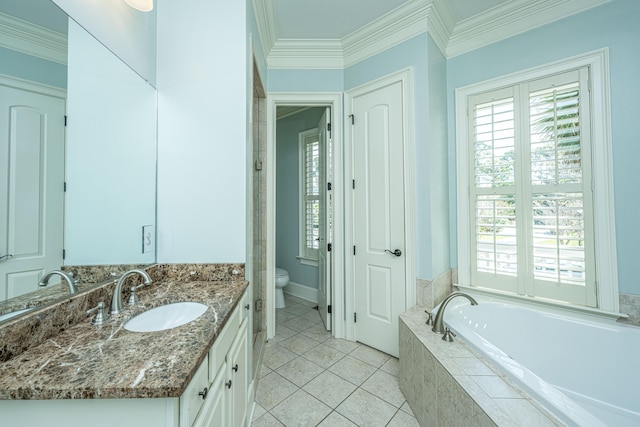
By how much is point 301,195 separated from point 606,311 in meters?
3.03

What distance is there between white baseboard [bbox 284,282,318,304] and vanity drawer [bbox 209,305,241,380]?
90.9 inches

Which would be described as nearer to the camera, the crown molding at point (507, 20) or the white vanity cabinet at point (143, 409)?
the white vanity cabinet at point (143, 409)

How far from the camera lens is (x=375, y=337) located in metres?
2.22

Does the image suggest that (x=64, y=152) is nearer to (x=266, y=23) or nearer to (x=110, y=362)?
(x=110, y=362)

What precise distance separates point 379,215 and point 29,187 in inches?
79.6

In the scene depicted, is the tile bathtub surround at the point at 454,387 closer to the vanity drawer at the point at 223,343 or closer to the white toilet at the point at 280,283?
the vanity drawer at the point at 223,343

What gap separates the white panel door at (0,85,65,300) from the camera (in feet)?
2.39

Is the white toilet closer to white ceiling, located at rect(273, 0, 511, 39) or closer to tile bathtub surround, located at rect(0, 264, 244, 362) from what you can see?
tile bathtub surround, located at rect(0, 264, 244, 362)

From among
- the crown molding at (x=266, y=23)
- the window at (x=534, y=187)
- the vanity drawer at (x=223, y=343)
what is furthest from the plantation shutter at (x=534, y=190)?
the vanity drawer at (x=223, y=343)

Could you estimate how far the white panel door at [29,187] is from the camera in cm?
73

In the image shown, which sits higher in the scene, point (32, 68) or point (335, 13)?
point (335, 13)

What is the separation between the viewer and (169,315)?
1.14 m

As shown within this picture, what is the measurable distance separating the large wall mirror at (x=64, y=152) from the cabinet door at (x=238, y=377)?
689mm

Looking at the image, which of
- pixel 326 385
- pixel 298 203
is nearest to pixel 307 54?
pixel 298 203
